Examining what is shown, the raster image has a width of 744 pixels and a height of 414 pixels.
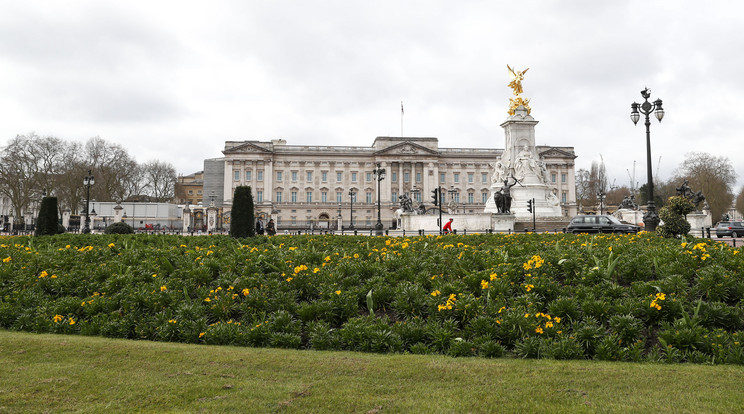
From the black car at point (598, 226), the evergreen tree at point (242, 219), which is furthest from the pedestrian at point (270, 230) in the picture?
the black car at point (598, 226)

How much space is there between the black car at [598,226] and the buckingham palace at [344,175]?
227 feet

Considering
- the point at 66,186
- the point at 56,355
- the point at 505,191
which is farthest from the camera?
the point at 66,186

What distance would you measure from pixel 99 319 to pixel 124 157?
82.8 metres

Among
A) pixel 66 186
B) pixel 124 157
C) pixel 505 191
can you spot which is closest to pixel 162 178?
pixel 124 157

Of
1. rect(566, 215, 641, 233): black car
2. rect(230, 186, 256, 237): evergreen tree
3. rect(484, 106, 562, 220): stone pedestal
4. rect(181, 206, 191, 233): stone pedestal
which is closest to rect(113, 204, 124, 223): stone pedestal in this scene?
rect(181, 206, 191, 233): stone pedestal

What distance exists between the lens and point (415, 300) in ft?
24.6

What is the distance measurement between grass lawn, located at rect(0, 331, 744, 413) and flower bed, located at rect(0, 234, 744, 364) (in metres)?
0.54

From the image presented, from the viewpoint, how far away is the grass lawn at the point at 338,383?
4.41 metres

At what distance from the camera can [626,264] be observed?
27.4 feet

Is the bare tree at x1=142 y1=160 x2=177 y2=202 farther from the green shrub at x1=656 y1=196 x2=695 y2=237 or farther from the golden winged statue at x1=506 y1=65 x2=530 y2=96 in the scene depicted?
the green shrub at x1=656 y1=196 x2=695 y2=237

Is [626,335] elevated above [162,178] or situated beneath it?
situated beneath

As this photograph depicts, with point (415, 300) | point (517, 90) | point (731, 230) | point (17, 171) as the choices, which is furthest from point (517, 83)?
point (17, 171)

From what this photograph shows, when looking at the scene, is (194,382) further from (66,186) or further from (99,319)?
→ (66,186)

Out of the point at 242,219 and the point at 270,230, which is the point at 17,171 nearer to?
the point at 270,230
